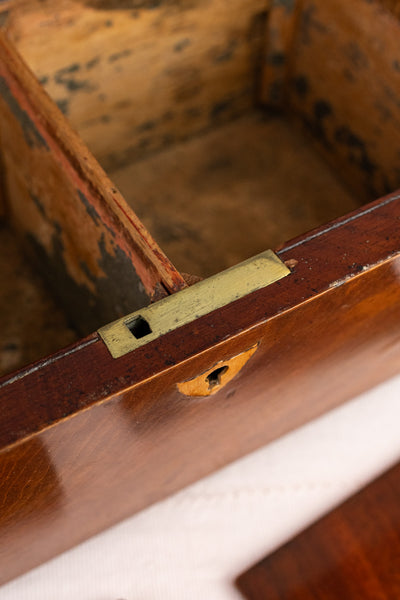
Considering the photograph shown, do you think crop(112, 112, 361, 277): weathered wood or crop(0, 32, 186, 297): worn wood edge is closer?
crop(0, 32, 186, 297): worn wood edge

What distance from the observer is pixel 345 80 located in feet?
4.41

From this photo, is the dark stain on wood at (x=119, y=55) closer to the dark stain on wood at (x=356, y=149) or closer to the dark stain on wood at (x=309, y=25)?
the dark stain on wood at (x=309, y=25)

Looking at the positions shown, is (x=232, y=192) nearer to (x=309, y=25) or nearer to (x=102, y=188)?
(x=309, y=25)

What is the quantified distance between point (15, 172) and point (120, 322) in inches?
22.1

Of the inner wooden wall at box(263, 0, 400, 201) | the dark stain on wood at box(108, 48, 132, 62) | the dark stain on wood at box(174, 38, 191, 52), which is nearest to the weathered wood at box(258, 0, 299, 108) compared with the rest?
the inner wooden wall at box(263, 0, 400, 201)

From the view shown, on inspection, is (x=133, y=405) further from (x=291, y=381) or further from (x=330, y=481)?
(x=330, y=481)

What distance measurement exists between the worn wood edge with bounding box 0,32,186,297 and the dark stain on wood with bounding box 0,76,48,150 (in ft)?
0.11

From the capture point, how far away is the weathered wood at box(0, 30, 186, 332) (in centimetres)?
78

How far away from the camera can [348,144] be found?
141 cm

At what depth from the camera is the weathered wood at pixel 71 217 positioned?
2.56 ft

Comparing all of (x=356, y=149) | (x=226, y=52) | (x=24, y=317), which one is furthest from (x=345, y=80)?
(x=24, y=317)

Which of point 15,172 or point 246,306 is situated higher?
point 15,172

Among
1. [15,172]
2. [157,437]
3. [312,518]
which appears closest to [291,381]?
[157,437]

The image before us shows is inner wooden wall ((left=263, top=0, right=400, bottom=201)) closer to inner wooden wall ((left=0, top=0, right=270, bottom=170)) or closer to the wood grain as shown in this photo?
inner wooden wall ((left=0, top=0, right=270, bottom=170))
